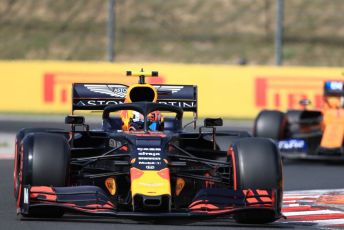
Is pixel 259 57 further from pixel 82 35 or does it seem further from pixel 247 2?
pixel 82 35

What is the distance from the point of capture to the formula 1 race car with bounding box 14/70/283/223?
9648 mm

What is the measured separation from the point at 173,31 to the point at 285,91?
526 inches

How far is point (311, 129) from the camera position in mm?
18297

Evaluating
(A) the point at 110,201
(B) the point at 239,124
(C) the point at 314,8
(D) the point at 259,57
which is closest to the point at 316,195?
(A) the point at 110,201

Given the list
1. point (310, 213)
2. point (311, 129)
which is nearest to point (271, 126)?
point (311, 129)

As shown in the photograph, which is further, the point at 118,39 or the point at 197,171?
the point at 118,39

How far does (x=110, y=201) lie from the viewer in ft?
31.8

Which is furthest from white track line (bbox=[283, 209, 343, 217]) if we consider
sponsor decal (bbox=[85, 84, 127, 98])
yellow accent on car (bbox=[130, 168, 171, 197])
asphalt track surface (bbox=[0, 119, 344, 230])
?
sponsor decal (bbox=[85, 84, 127, 98])

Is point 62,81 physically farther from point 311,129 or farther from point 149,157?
point 149,157

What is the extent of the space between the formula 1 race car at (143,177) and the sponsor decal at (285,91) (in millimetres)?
15882

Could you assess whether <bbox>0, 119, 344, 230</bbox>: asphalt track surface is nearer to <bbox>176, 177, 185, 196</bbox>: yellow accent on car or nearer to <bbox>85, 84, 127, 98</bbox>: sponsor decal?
<bbox>176, 177, 185, 196</bbox>: yellow accent on car

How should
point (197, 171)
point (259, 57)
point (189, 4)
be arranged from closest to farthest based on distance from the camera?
point (197, 171)
point (259, 57)
point (189, 4)

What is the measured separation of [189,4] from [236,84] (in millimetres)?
15286

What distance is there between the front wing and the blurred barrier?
57.2ft
